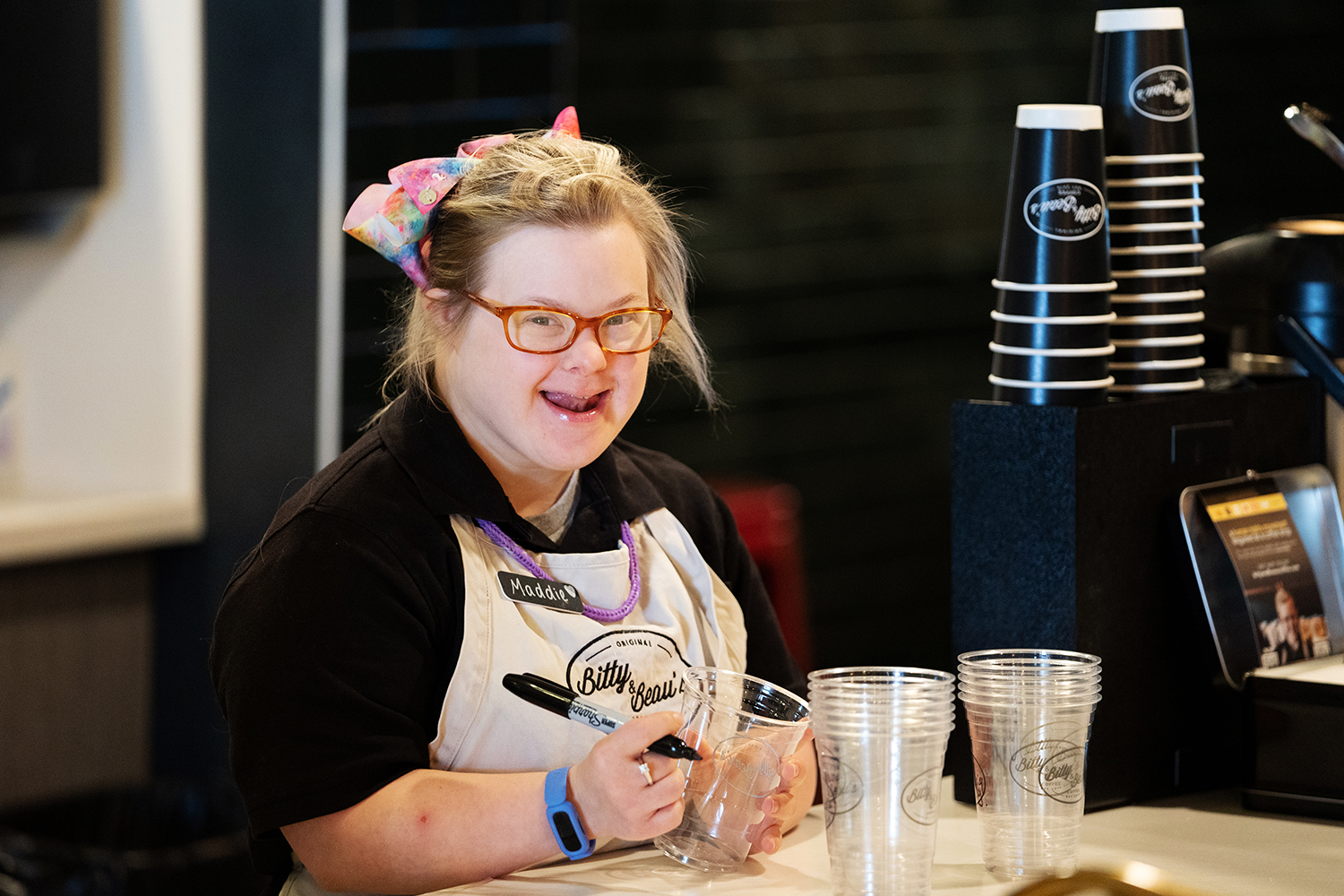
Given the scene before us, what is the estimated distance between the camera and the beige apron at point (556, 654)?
1417mm

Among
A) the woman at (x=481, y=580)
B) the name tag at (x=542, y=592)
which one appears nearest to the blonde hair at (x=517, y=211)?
the woman at (x=481, y=580)

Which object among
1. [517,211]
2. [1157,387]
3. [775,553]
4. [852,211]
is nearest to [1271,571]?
[1157,387]

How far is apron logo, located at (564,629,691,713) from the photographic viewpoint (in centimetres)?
147

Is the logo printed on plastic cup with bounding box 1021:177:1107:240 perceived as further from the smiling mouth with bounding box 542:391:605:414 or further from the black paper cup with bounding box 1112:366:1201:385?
the smiling mouth with bounding box 542:391:605:414

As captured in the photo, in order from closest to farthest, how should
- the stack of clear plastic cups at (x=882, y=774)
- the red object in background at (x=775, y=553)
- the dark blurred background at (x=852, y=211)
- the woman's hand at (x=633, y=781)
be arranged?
the stack of clear plastic cups at (x=882, y=774) → the woman's hand at (x=633, y=781) → the red object in background at (x=775, y=553) → the dark blurred background at (x=852, y=211)

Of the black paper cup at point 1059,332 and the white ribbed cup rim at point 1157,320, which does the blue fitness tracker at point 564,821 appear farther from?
the white ribbed cup rim at point 1157,320

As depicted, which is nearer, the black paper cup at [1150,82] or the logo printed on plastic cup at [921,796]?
the logo printed on plastic cup at [921,796]

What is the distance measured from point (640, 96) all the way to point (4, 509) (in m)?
1.75

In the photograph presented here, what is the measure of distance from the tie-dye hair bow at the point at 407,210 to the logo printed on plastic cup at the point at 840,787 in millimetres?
658

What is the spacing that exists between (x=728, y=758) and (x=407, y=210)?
2.07 feet

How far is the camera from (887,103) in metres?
4.12

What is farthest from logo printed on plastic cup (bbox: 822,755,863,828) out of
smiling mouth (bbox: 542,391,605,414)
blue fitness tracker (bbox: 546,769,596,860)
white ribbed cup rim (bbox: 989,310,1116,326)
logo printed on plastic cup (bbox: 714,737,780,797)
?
white ribbed cup rim (bbox: 989,310,1116,326)

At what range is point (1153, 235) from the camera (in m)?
1.62

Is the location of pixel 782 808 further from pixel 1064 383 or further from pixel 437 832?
pixel 1064 383
